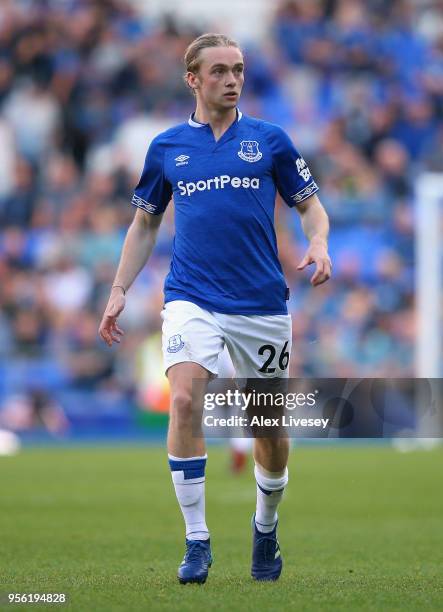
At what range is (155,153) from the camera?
5.97 meters

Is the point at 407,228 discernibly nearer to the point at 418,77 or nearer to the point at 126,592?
the point at 418,77

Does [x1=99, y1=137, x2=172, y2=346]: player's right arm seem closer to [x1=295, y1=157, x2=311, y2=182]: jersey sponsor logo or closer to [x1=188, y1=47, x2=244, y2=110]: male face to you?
[x1=188, y1=47, x2=244, y2=110]: male face

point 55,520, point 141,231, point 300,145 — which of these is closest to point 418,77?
point 300,145

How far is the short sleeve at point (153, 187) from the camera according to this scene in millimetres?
5977

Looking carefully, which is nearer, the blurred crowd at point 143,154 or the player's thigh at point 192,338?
the player's thigh at point 192,338

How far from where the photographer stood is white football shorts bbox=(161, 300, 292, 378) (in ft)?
18.5

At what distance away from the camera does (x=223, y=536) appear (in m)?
8.26

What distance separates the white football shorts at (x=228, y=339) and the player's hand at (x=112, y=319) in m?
0.20

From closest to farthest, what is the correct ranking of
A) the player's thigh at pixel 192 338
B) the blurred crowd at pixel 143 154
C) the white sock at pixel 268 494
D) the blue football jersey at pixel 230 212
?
the player's thigh at pixel 192 338 → the blue football jersey at pixel 230 212 → the white sock at pixel 268 494 → the blurred crowd at pixel 143 154

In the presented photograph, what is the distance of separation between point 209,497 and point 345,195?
10944mm

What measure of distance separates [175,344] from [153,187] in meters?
0.81

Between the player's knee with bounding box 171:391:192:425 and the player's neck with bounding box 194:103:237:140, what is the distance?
1170mm
